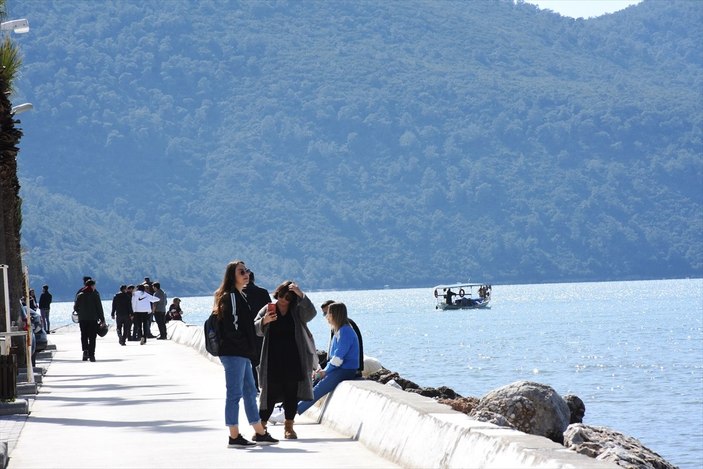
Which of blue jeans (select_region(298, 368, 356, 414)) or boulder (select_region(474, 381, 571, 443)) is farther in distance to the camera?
boulder (select_region(474, 381, 571, 443))

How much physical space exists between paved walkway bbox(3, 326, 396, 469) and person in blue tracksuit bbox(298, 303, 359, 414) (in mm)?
381

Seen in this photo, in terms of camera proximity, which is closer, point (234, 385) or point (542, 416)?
point (234, 385)

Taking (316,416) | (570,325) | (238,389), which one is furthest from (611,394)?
(570,325)

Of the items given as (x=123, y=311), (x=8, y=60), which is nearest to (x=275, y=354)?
(x=8, y=60)

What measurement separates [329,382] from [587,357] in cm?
4489

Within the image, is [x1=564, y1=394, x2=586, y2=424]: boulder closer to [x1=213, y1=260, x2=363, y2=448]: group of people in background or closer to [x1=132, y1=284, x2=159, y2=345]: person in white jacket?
[x1=213, y1=260, x2=363, y2=448]: group of people in background

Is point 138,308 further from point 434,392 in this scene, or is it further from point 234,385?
point 234,385

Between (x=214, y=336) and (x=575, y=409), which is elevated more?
(x=214, y=336)

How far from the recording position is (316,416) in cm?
1573

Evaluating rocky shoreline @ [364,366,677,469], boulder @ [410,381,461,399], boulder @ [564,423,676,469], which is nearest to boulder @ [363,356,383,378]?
boulder @ [410,381,461,399]

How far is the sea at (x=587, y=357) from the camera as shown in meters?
33.5

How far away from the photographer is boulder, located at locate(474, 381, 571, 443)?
18.6m

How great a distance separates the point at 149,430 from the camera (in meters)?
15.3

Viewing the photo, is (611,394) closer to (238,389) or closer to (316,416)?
(316,416)
